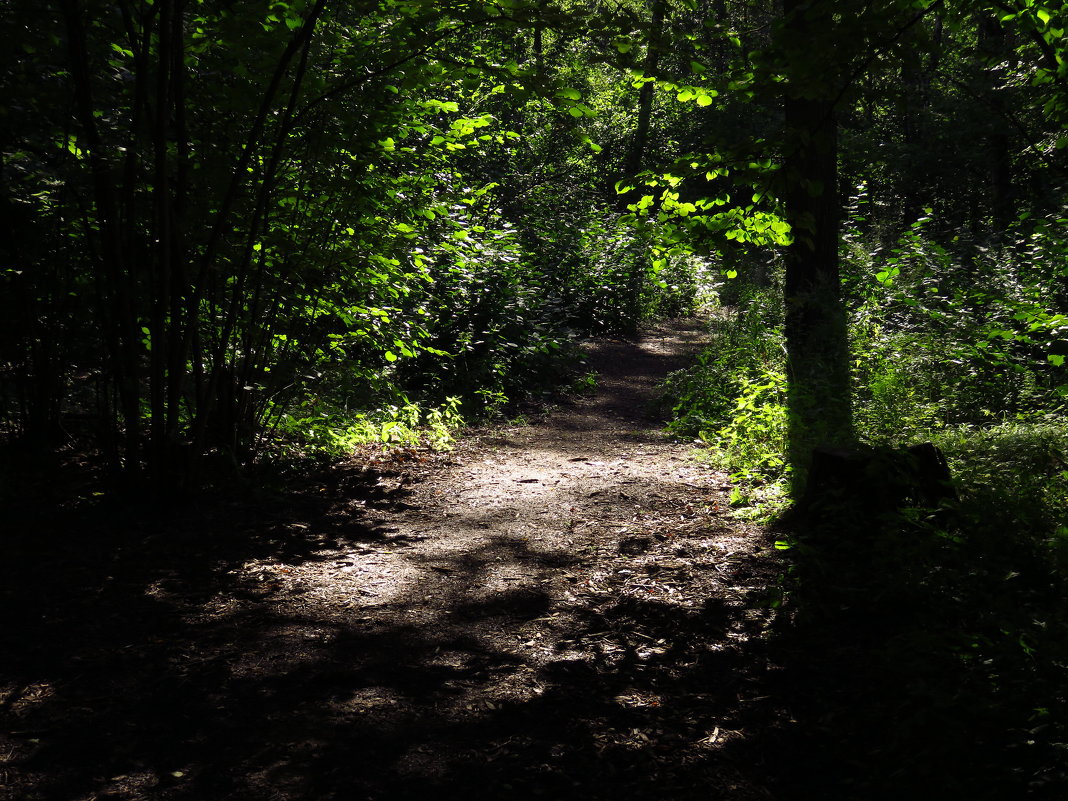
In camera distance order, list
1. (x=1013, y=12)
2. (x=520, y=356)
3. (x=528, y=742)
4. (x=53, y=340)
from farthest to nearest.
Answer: (x=520, y=356) → (x=53, y=340) → (x=1013, y=12) → (x=528, y=742)

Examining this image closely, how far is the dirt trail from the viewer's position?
8.53ft

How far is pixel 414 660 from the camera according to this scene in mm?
3484

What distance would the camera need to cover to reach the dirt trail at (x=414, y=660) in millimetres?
2600

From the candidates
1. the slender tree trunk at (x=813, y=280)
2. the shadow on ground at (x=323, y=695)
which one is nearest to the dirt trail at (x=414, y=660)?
the shadow on ground at (x=323, y=695)

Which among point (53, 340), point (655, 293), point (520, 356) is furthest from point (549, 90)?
point (655, 293)

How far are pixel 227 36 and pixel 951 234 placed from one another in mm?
15638

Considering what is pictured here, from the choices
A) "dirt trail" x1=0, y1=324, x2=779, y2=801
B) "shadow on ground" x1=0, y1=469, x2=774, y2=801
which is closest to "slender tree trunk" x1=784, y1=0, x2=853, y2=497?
"dirt trail" x1=0, y1=324, x2=779, y2=801

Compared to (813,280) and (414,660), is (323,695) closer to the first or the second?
(414,660)

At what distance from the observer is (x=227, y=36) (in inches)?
191

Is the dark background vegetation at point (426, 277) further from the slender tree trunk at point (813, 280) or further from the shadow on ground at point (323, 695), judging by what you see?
the shadow on ground at point (323, 695)

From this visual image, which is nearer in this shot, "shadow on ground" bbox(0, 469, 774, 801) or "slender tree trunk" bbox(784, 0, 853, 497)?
"shadow on ground" bbox(0, 469, 774, 801)

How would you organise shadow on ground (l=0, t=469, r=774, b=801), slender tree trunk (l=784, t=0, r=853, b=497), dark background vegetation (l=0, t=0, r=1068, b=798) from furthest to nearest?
slender tree trunk (l=784, t=0, r=853, b=497) < dark background vegetation (l=0, t=0, r=1068, b=798) < shadow on ground (l=0, t=469, r=774, b=801)

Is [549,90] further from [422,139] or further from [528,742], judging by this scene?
[528,742]

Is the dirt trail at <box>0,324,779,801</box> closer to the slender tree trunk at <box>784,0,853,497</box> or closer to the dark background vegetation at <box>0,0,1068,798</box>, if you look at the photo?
the dark background vegetation at <box>0,0,1068,798</box>
